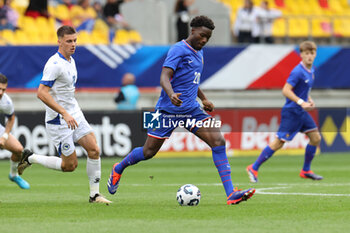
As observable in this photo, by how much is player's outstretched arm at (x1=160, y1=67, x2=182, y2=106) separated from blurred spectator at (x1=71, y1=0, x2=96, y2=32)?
46.5 ft

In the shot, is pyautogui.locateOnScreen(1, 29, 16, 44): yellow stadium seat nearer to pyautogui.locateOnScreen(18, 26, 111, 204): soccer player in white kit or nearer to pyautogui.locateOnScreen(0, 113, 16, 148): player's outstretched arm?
pyautogui.locateOnScreen(0, 113, 16, 148): player's outstretched arm

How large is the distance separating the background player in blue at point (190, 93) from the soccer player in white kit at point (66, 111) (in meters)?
0.70

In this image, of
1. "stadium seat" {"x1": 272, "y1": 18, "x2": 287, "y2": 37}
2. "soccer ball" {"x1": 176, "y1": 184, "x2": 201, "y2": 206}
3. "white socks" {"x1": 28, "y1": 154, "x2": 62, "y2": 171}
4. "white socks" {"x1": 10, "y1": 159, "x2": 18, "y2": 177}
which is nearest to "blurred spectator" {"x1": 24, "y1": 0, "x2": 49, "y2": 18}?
"stadium seat" {"x1": 272, "y1": 18, "x2": 287, "y2": 37}

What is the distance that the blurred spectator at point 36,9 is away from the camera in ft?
74.3

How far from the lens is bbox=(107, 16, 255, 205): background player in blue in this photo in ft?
28.9

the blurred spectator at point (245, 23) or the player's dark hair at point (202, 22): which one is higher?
the player's dark hair at point (202, 22)

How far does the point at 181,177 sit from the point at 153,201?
14.7 ft

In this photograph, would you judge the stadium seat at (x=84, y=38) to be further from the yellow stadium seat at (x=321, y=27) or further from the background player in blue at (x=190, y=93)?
the background player in blue at (x=190, y=93)

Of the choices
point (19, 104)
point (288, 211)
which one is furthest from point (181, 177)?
point (19, 104)

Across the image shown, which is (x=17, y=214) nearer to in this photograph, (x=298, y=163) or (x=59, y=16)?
(x=298, y=163)

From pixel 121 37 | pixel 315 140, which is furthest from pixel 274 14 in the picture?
pixel 315 140

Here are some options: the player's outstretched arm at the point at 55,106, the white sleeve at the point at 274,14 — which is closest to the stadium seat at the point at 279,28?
the white sleeve at the point at 274,14

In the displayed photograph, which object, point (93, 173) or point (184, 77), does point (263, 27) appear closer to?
point (184, 77)

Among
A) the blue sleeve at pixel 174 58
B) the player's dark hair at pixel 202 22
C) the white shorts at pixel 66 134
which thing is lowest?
the white shorts at pixel 66 134
